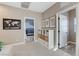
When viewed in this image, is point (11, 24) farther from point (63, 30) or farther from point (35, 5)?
point (63, 30)

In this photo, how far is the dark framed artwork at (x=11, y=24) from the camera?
2.66 m

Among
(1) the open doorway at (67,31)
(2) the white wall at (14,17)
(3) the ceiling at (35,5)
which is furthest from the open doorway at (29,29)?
(1) the open doorway at (67,31)

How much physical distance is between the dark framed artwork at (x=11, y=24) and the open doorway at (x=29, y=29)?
0.52 ft

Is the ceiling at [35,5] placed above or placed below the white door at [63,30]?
above

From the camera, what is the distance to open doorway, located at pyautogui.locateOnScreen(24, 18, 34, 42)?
278cm

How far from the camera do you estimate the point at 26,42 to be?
9.19 feet

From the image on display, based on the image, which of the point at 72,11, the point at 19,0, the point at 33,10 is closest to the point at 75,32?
the point at 72,11

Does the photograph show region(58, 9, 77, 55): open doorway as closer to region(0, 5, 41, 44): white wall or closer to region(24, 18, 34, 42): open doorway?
region(0, 5, 41, 44): white wall

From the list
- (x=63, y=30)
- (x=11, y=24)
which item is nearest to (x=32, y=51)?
(x=11, y=24)

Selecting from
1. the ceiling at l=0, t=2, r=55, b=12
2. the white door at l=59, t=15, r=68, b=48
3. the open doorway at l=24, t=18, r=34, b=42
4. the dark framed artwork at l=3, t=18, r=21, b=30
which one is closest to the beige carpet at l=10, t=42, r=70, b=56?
the open doorway at l=24, t=18, r=34, b=42

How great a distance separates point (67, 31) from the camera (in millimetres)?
2795

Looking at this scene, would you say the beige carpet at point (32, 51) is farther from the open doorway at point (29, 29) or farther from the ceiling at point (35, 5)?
the ceiling at point (35, 5)

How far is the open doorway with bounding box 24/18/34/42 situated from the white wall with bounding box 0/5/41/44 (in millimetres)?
69

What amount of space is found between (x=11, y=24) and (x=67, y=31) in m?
1.29
